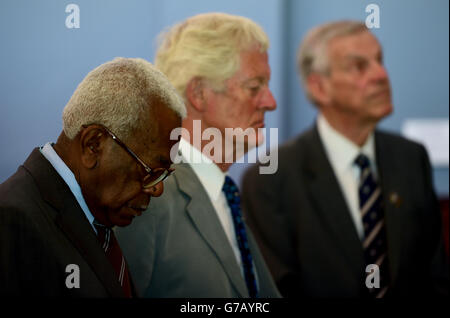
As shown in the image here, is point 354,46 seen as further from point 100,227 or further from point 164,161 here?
point 100,227

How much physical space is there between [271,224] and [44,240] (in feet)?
1.62

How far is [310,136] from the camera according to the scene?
1.13 m

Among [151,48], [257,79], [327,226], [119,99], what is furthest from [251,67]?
[327,226]

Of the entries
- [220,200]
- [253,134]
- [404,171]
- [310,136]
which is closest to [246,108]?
[253,134]

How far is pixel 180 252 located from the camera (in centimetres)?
86

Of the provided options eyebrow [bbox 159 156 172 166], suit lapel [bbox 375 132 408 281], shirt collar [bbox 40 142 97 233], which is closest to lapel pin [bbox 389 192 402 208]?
suit lapel [bbox 375 132 408 281]

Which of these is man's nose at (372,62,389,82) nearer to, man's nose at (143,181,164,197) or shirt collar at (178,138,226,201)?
shirt collar at (178,138,226,201)

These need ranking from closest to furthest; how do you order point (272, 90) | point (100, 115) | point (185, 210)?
point (100, 115), point (185, 210), point (272, 90)

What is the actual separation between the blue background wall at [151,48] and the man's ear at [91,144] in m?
0.09

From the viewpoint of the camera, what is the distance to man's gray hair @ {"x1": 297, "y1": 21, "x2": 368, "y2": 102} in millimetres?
1076

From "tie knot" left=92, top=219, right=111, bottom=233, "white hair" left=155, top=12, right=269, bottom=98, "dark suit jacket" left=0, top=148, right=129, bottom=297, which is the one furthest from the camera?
"white hair" left=155, top=12, right=269, bottom=98

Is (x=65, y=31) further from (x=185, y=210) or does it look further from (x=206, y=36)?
(x=185, y=210)

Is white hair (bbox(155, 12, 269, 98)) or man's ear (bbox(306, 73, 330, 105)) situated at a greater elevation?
white hair (bbox(155, 12, 269, 98))
